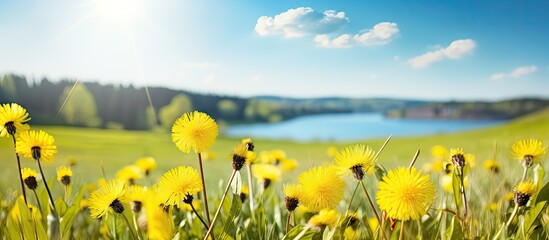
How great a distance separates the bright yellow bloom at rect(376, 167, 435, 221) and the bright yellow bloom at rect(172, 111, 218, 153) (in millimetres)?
271

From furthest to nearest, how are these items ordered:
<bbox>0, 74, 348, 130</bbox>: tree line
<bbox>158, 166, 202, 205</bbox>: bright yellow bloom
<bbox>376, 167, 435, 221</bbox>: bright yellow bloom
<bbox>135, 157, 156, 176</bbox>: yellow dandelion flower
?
<bbox>0, 74, 348, 130</bbox>: tree line, <bbox>135, 157, 156, 176</bbox>: yellow dandelion flower, <bbox>158, 166, 202, 205</bbox>: bright yellow bloom, <bbox>376, 167, 435, 221</bbox>: bright yellow bloom

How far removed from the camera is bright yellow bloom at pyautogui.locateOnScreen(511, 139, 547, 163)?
2.95ft

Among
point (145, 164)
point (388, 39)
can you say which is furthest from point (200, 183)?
point (145, 164)

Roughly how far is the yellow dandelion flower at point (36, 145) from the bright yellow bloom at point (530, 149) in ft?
3.03

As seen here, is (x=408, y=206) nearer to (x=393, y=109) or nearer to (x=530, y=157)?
(x=530, y=157)

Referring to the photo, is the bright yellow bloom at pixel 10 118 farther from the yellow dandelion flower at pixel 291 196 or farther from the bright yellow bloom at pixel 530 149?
the bright yellow bloom at pixel 530 149

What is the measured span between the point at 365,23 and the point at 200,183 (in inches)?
18.3

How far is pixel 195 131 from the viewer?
0.70 metres

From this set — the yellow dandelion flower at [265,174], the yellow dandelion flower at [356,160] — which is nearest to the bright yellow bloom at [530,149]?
the yellow dandelion flower at [356,160]

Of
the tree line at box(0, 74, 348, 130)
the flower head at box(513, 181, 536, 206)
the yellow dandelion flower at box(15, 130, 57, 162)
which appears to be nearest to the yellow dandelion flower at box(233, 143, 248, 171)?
the yellow dandelion flower at box(15, 130, 57, 162)

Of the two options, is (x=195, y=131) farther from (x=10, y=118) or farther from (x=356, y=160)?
(x=10, y=118)

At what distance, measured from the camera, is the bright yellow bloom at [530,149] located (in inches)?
35.4

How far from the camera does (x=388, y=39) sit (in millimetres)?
950

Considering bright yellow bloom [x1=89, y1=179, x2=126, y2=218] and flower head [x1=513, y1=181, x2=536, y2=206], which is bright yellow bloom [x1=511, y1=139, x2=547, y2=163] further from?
bright yellow bloom [x1=89, y1=179, x2=126, y2=218]
